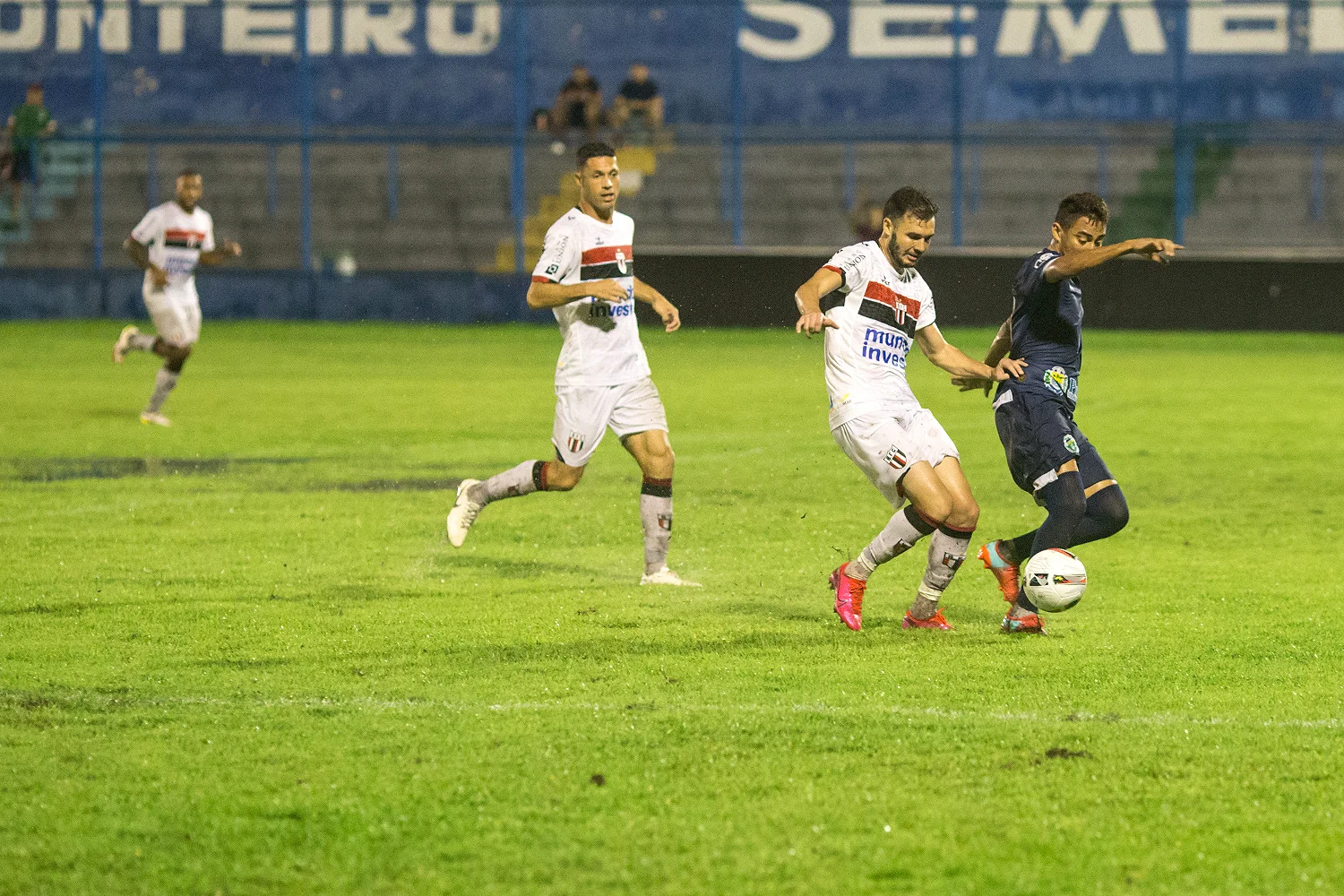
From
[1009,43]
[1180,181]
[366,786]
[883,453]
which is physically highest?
[1009,43]

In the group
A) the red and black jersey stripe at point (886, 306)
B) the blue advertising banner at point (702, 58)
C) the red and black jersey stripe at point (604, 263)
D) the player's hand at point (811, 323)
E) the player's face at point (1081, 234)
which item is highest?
the blue advertising banner at point (702, 58)

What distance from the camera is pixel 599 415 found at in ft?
26.7

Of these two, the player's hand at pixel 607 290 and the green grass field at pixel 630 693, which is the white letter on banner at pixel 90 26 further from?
the player's hand at pixel 607 290

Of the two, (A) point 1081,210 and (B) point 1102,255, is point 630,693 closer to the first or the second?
(B) point 1102,255

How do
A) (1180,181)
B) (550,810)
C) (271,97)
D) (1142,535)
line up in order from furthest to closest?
(271,97), (1180,181), (1142,535), (550,810)

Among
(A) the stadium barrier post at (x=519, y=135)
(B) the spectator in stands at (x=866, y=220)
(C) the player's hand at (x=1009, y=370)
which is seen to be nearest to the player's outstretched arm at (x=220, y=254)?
(C) the player's hand at (x=1009, y=370)

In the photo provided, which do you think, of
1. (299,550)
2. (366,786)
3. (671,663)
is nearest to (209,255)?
(299,550)

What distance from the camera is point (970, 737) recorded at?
5.38 meters

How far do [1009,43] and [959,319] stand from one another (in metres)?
6.77

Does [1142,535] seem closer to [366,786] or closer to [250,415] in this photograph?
[366,786]

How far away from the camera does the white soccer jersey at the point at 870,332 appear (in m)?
7.21

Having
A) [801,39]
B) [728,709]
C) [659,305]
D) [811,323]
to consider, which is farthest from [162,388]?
[801,39]

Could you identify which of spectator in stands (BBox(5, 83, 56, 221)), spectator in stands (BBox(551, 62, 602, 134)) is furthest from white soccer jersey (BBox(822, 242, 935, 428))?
spectator in stands (BBox(5, 83, 56, 221))

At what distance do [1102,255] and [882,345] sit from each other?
1043 millimetres
